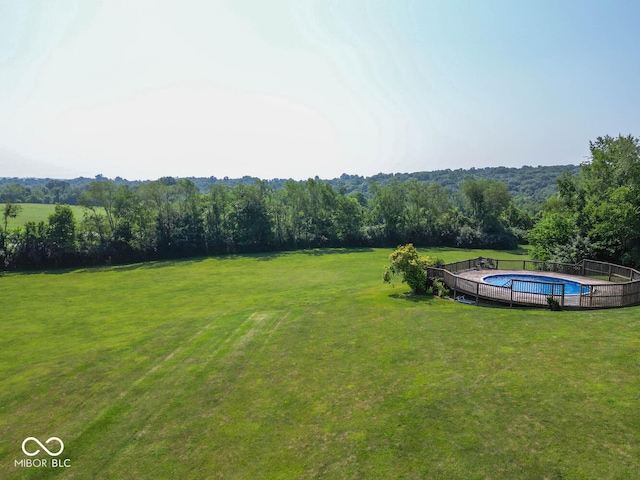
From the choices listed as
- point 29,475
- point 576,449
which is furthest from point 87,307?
point 576,449

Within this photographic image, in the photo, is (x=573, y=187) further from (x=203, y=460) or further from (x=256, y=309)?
(x=203, y=460)

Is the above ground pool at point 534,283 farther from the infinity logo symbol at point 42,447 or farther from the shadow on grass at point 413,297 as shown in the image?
the infinity logo symbol at point 42,447

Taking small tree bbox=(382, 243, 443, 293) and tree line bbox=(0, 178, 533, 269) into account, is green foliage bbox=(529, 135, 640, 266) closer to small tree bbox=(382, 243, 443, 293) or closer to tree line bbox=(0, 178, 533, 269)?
small tree bbox=(382, 243, 443, 293)

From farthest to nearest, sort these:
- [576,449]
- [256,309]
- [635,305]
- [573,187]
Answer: [573,187], [256,309], [635,305], [576,449]

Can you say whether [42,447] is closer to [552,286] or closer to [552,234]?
[552,286]

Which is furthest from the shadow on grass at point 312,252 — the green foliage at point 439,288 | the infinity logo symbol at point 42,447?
the infinity logo symbol at point 42,447

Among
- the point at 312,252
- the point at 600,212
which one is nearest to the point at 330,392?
the point at 600,212
